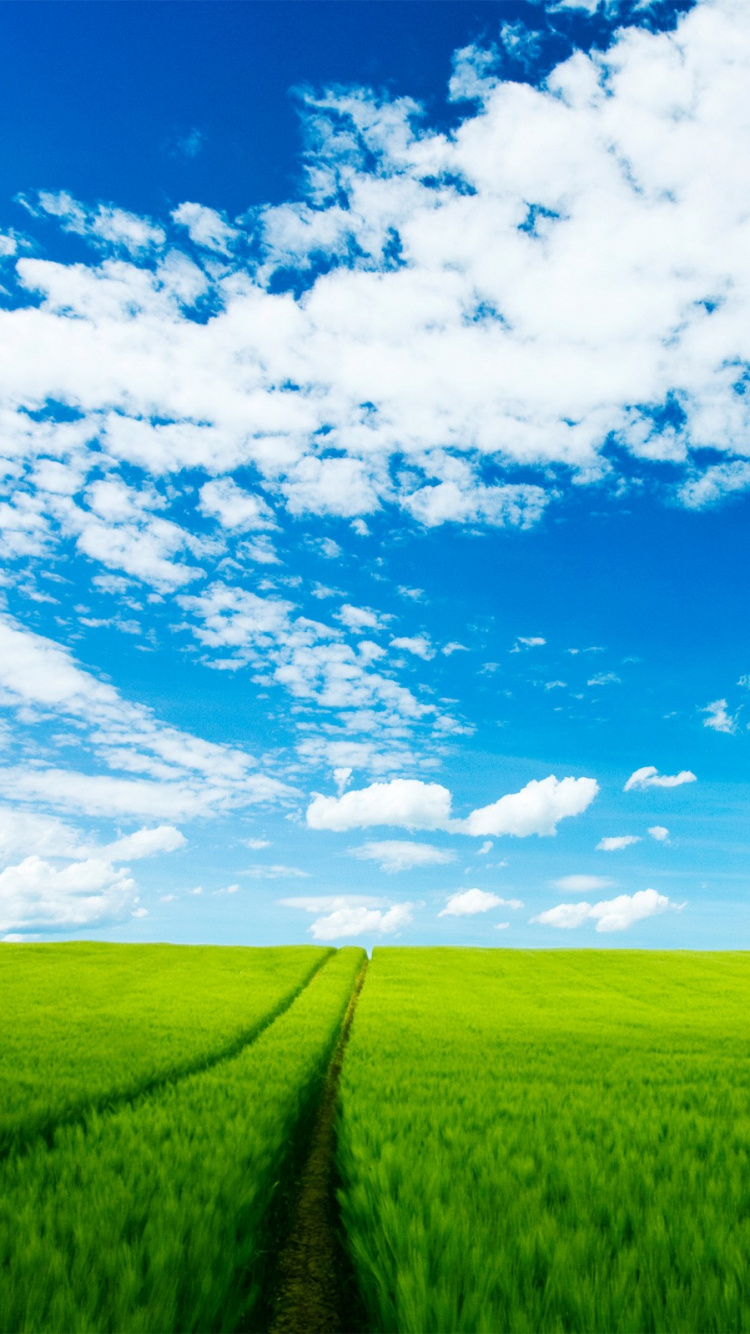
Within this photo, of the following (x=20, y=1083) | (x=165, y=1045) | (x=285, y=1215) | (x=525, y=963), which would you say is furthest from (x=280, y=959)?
(x=285, y=1215)

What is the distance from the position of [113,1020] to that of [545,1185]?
1401 centimetres

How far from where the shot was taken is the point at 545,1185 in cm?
474

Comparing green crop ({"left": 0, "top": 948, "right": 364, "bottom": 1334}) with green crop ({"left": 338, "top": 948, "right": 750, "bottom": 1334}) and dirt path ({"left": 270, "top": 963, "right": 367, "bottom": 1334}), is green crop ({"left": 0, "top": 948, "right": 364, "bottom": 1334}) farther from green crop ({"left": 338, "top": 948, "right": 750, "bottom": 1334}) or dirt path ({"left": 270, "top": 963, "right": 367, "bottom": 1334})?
green crop ({"left": 338, "top": 948, "right": 750, "bottom": 1334})

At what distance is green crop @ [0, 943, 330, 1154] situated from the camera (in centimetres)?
836

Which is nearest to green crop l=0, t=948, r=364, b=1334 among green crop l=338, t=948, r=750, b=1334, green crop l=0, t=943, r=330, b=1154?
green crop l=338, t=948, r=750, b=1334

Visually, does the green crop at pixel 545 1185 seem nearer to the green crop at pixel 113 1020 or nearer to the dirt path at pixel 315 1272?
the dirt path at pixel 315 1272

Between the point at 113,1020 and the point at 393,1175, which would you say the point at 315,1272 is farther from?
the point at 113,1020

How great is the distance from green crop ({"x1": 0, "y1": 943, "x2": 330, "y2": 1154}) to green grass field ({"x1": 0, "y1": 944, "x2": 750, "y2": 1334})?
9cm

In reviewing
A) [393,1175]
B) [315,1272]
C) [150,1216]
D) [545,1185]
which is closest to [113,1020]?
[315,1272]

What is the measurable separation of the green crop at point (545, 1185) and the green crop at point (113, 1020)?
304 cm

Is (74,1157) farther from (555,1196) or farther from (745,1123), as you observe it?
(745,1123)

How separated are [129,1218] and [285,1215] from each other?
3.12 metres

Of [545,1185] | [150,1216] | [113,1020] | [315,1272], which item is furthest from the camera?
[113,1020]

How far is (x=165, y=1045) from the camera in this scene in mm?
12297
